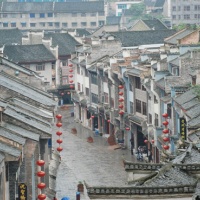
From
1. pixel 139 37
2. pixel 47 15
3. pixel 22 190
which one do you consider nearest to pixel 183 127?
pixel 22 190

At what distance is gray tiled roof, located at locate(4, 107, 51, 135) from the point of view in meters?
45.7

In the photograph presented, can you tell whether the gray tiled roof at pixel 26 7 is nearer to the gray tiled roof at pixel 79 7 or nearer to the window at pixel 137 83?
the gray tiled roof at pixel 79 7

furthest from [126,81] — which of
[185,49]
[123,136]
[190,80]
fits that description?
[190,80]

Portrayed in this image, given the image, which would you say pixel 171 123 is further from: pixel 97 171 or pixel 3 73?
pixel 3 73

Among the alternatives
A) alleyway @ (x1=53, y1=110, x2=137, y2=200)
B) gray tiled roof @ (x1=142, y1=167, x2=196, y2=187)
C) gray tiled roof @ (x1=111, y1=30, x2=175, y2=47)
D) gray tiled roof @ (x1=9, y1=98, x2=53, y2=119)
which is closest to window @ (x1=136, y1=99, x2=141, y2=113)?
alleyway @ (x1=53, y1=110, x2=137, y2=200)

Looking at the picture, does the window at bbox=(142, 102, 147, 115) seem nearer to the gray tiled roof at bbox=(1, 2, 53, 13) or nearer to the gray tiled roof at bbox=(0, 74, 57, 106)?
the gray tiled roof at bbox=(0, 74, 57, 106)

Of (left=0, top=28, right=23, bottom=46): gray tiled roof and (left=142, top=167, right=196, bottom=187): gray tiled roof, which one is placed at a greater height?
(left=0, top=28, right=23, bottom=46): gray tiled roof

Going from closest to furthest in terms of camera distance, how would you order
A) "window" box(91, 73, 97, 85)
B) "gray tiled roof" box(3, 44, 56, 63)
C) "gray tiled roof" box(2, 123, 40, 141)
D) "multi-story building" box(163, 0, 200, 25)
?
"gray tiled roof" box(2, 123, 40, 141), "window" box(91, 73, 97, 85), "gray tiled roof" box(3, 44, 56, 63), "multi-story building" box(163, 0, 200, 25)

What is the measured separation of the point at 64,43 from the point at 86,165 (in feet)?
188

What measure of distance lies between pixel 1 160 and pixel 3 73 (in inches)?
1155

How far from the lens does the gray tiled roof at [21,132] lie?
4316 centimetres

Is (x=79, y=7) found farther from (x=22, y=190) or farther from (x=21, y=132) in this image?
(x=22, y=190)

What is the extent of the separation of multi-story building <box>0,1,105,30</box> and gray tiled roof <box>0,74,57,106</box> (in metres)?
119

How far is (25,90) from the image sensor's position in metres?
60.6
